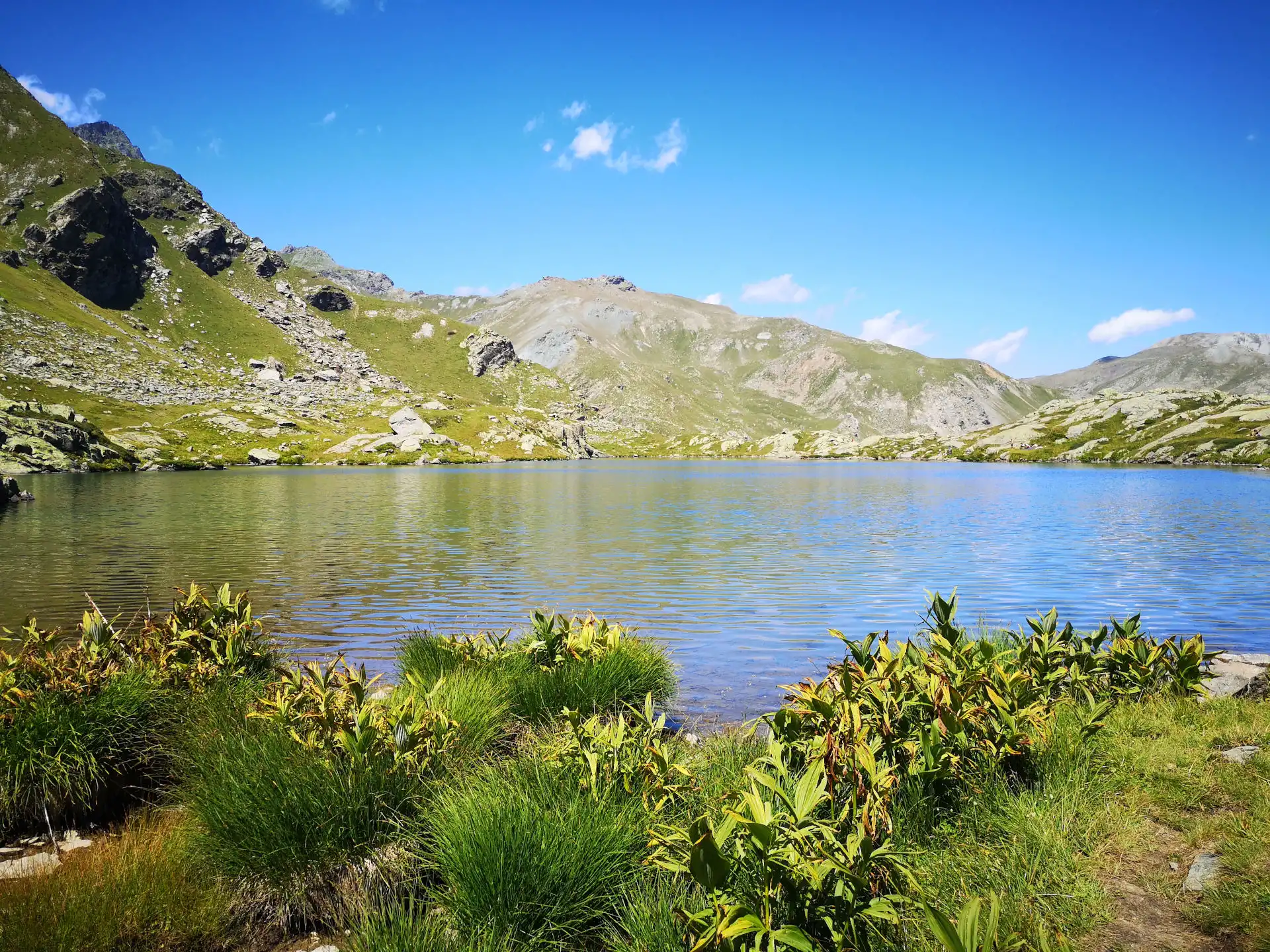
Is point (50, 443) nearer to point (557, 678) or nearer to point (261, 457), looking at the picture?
point (261, 457)

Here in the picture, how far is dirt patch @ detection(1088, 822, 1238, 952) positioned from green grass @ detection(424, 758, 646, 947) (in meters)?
3.83

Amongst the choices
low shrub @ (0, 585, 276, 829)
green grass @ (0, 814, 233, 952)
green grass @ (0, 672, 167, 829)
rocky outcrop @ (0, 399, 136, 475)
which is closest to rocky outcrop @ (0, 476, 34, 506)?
rocky outcrop @ (0, 399, 136, 475)

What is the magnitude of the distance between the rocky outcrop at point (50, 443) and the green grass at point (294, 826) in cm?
12114

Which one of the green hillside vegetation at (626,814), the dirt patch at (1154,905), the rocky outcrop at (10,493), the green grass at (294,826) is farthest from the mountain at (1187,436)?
the rocky outcrop at (10,493)

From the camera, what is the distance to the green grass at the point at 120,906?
18.1ft

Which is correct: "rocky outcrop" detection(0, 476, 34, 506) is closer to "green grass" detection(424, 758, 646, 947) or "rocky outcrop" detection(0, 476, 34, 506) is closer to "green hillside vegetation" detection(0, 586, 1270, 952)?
"green hillside vegetation" detection(0, 586, 1270, 952)

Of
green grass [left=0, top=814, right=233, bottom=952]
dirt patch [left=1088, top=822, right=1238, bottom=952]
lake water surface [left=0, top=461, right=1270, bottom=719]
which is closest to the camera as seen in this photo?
dirt patch [left=1088, top=822, right=1238, bottom=952]

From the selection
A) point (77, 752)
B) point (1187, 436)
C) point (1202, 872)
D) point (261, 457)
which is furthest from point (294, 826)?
point (1187, 436)

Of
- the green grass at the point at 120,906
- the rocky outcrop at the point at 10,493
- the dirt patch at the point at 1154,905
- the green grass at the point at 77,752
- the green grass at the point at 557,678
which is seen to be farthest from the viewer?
the rocky outcrop at the point at 10,493

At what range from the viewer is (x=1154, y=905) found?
560 centimetres

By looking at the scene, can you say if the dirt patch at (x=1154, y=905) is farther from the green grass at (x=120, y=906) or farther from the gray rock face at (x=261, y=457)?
the gray rock face at (x=261, y=457)

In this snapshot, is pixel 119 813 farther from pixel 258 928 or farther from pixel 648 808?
pixel 648 808

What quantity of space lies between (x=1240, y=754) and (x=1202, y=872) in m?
3.38

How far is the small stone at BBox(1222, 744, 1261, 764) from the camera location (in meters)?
8.00
